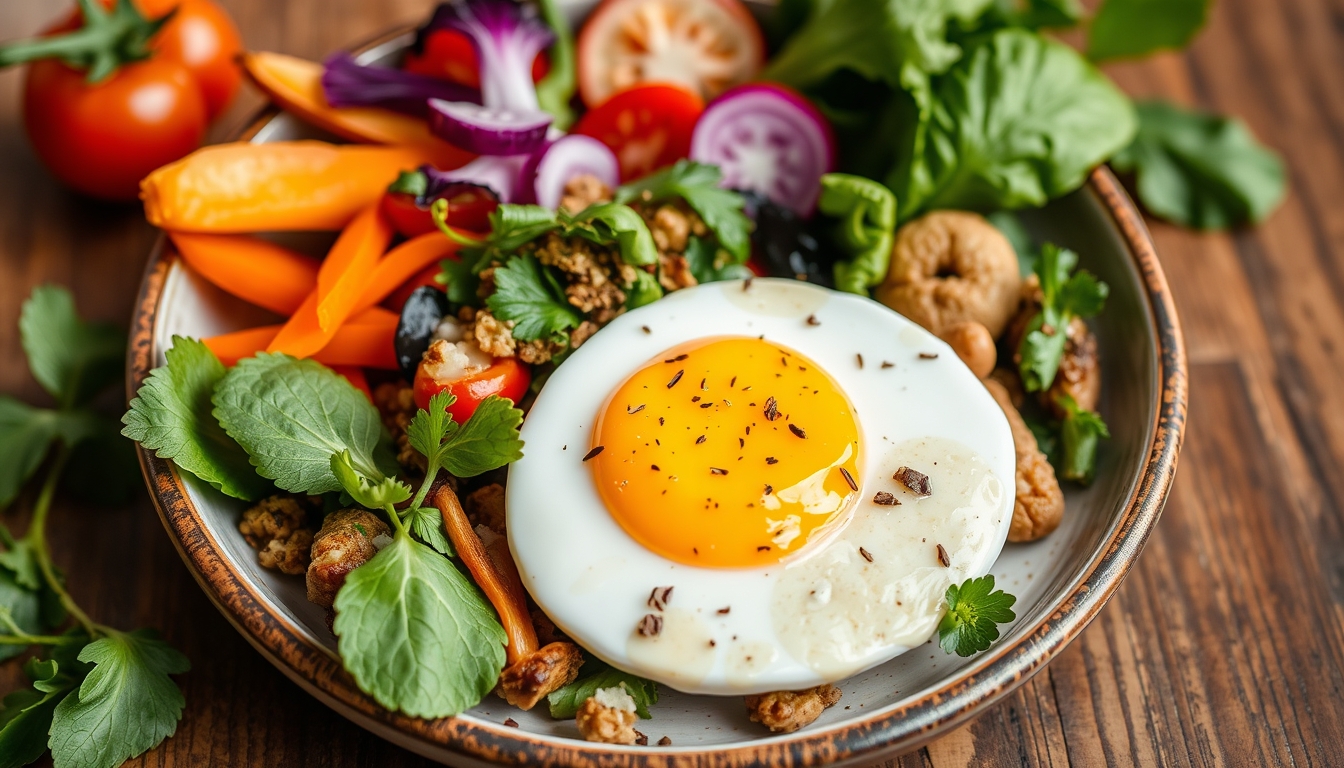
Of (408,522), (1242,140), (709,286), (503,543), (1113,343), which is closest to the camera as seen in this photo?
(408,522)

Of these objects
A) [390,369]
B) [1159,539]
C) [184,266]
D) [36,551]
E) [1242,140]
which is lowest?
[1159,539]

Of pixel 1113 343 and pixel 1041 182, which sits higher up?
pixel 1041 182

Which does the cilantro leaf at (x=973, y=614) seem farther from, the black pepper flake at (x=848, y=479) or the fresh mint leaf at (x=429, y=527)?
the fresh mint leaf at (x=429, y=527)

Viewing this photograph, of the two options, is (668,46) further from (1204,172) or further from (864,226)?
(1204,172)

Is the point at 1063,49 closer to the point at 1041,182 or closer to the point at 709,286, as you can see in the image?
the point at 1041,182

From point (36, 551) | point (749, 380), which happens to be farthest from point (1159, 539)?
point (36, 551)

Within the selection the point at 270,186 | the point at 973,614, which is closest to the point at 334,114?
the point at 270,186

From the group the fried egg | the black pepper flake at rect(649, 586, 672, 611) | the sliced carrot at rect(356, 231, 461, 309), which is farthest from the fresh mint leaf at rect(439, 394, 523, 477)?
the sliced carrot at rect(356, 231, 461, 309)

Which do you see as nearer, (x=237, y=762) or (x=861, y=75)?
(x=237, y=762)

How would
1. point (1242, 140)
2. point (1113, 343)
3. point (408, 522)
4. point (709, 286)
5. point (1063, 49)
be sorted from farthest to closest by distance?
point (1242, 140) → point (1063, 49) → point (1113, 343) → point (709, 286) → point (408, 522)
